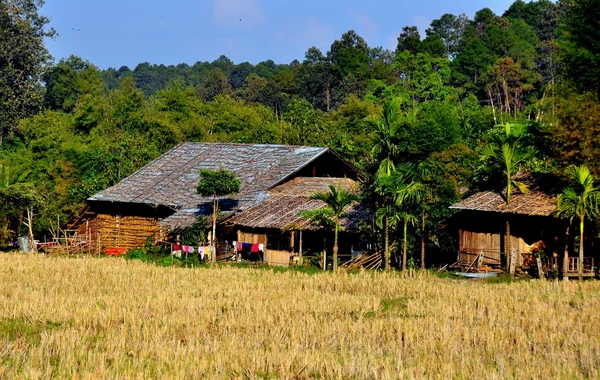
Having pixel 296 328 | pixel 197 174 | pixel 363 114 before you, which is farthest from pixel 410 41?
pixel 296 328

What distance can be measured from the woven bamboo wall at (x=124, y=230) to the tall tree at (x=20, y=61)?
25.0 m

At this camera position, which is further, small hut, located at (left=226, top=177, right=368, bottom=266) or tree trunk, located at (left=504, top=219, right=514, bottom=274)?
small hut, located at (left=226, top=177, right=368, bottom=266)

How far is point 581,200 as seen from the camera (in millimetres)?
20250

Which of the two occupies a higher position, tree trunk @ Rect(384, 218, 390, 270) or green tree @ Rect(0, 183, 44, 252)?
green tree @ Rect(0, 183, 44, 252)

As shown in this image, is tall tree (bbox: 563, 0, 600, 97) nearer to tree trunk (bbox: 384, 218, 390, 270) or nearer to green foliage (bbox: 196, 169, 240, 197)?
tree trunk (bbox: 384, 218, 390, 270)

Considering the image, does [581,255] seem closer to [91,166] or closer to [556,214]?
[556,214]

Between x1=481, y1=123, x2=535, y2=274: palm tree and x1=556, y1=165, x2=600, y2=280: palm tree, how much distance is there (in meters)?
2.07

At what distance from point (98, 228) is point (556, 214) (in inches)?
766

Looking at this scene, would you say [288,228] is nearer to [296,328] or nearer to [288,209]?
[288,209]

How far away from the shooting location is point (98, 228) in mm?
33906

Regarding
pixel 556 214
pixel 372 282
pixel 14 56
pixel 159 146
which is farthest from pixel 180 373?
pixel 14 56

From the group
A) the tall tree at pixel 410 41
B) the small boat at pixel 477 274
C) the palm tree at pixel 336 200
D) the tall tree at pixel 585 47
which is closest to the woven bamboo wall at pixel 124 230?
the palm tree at pixel 336 200

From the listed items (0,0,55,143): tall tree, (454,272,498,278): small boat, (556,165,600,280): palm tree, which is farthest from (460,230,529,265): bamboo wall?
(0,0,55,143): tall tree

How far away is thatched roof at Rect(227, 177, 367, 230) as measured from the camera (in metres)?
25.6
